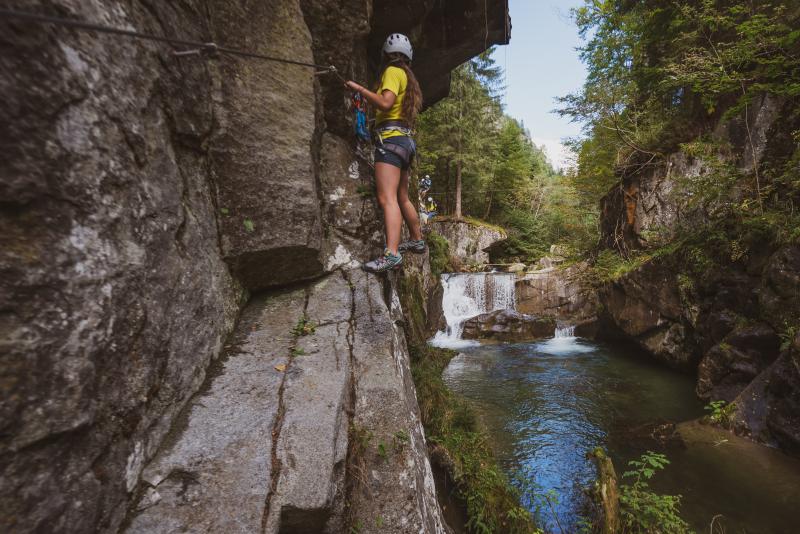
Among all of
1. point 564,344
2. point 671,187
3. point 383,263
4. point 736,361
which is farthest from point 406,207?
point 564,344

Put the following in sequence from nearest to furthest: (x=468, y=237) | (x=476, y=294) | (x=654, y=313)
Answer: (x=654, y=313) < (x=476, y=294) < (x=468, y=237)

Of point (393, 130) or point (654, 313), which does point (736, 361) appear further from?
point (393, 130)

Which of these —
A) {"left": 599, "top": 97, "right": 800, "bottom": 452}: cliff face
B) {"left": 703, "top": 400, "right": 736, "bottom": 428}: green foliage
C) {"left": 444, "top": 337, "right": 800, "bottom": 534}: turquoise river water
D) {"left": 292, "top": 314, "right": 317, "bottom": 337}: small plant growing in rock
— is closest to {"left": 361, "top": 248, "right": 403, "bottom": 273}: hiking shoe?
{"left": 292, "top": 314, "right": 317, "bottom": 337}: small plant growing in rock

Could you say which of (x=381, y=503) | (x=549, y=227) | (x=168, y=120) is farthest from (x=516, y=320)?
(x=549, y=227)

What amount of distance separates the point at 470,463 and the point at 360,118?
441 centimetres

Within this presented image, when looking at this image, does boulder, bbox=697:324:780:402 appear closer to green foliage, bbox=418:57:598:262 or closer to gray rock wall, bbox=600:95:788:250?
gray rock wall, bbox=600:95:788:250

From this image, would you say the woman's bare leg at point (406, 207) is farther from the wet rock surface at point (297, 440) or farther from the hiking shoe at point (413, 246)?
the wet rock surface at point (297, 440)

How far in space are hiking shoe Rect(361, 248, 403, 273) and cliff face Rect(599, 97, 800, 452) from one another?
6.24m

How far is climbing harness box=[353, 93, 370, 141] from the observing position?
4113mm

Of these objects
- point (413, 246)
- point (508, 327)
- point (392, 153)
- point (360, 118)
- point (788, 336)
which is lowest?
point (508, 327)

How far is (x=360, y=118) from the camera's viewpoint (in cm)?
427

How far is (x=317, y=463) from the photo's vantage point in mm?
2051

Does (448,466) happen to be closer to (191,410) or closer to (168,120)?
(191,410)

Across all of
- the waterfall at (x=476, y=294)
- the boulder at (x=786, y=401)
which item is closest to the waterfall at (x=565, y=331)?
the waterfall at (x=476, y=294)
